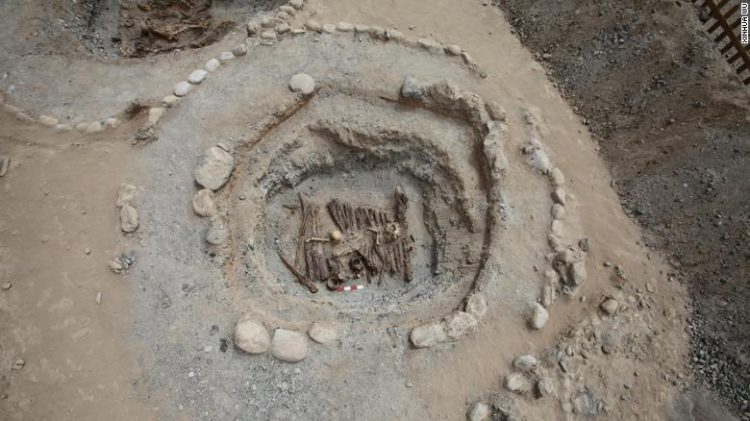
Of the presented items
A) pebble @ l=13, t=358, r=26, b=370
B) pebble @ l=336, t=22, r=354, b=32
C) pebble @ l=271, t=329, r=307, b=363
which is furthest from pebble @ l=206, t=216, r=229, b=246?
pebble @ l=336, t=22, r=354, b=32

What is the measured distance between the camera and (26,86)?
885 centimetres

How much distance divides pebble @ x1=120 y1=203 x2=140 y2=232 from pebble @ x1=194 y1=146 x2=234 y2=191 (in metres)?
1.15

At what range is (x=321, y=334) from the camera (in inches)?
262

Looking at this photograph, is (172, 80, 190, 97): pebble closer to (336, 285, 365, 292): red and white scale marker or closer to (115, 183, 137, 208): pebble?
(115, 183, 137, 208): pebble

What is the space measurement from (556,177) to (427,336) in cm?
396

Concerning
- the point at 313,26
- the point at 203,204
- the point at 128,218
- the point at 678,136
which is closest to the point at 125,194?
the point at 128,218

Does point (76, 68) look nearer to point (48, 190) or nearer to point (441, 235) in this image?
point (48, 190)

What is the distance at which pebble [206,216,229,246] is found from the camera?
287 inches

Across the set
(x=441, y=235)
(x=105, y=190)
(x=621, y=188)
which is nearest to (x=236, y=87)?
(x=105, y=190)

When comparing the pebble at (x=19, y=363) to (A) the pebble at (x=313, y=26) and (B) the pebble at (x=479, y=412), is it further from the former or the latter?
Result: (A) the pebble at (x=313, y=26)

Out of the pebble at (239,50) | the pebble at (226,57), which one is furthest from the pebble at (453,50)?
the pebble at (226,57)

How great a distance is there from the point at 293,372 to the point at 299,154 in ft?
14.6

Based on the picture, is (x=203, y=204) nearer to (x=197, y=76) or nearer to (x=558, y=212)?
(x=197, y=76)

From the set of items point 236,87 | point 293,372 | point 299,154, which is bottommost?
point 293,372
